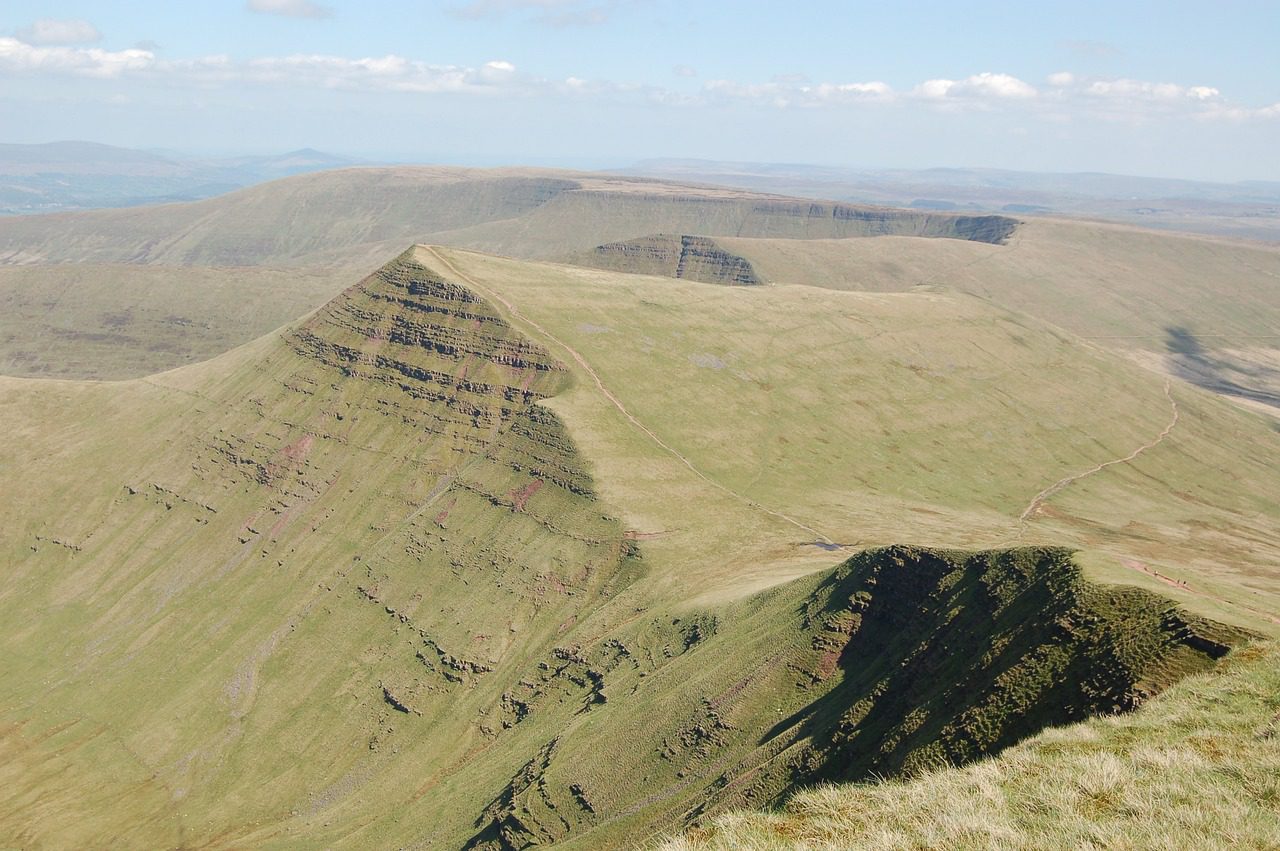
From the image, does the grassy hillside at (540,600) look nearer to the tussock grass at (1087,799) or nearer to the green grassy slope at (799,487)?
the green grassy slope at (799,487)

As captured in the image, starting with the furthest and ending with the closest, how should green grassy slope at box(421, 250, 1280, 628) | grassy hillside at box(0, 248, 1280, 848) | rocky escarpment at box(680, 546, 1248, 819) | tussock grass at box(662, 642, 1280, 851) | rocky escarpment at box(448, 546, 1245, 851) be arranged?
1. green grassy slope at box(421, 250, 1280, 628)
2. grassy hillside at box(0, 248, 1280, 848)
3. rocky escarpment at box(448, 546, 1245, 851)
4. rocky escarpment at box(680, 546, 1248, 819)
5. tussock grass at box(662, 642, 1280, 851)

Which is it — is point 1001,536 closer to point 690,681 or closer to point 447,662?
point 690,681

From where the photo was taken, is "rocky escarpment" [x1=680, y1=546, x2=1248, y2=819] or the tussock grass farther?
"rocky escarpment" [x1=680, y1=546, x2=1248, y2=819]

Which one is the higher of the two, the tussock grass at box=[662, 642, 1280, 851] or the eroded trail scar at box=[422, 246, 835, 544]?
the tussock grass at box=[662, 642, 1280, 851]

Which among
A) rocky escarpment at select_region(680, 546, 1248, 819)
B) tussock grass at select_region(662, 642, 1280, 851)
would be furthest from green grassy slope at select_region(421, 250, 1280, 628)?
tussock grass at select_region(662, 642, 1280, 851)

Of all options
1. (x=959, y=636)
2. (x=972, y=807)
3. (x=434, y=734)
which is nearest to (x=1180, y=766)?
(x=972, y=807)

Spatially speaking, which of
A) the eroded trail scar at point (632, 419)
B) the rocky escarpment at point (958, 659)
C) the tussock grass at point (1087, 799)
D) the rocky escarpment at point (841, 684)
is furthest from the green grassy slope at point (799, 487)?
the tussock grass at point (1087, 799)

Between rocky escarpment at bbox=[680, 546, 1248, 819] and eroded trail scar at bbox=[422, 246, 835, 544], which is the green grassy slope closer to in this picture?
eroded trail scar at bbox=[422, 246, 835, 544]
